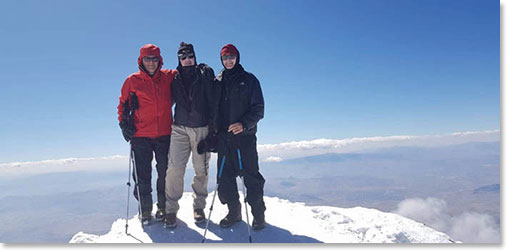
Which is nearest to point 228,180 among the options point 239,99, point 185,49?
point 239,99

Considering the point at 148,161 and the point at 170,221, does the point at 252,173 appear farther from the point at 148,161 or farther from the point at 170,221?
the point at 148,161

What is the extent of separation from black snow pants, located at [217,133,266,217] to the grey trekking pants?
22.4 inches

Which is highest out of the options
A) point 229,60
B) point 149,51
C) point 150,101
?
point 149,51

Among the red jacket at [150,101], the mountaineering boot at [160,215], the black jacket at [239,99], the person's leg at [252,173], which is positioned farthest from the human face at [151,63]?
the mountaineering boot at [160,215]

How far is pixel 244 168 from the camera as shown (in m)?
5.38

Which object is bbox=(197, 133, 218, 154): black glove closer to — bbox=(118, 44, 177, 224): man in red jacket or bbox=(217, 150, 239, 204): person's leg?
bbox=(217, 150, 239, 204): person's leg

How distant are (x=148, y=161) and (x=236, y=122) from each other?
7.72 feet

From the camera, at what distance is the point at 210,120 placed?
555 centimetres

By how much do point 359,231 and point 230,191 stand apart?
3.47 metres

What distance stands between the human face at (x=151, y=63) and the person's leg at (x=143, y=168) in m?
1.58

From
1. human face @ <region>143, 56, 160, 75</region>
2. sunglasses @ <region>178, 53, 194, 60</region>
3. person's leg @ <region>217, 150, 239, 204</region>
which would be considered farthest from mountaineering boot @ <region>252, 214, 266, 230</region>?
human face @ <region>143, 56, 160, 75</region>

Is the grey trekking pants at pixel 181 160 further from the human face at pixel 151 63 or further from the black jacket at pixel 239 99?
the human face at pixel 151 63

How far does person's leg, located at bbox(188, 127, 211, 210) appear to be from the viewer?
5.59 metres

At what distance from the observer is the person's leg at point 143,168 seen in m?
5.70
